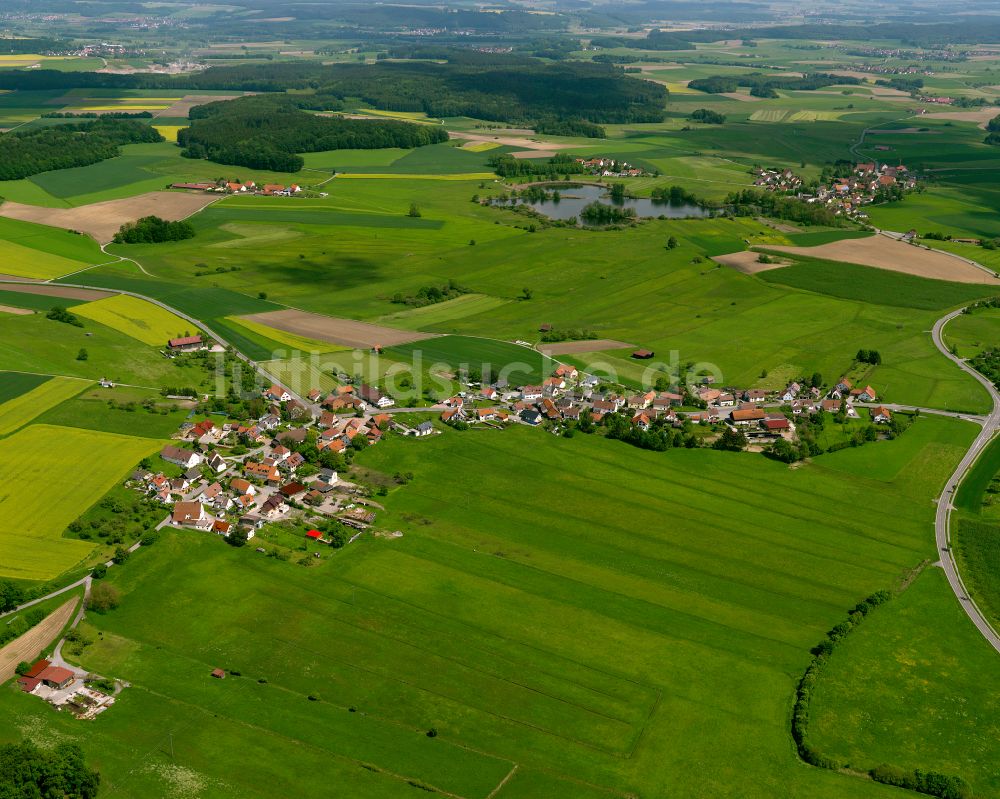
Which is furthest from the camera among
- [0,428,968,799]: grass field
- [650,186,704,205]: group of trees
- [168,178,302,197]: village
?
[650,186,704,205]: group of trees

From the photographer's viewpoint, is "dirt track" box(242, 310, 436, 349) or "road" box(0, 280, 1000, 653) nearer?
"road" box(0, 280, 1000, 653)

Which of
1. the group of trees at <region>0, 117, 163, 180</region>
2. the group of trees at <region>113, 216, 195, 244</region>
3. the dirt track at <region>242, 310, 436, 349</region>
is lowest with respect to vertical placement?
the dirt track at <region>242, 310, 436, 349</region>

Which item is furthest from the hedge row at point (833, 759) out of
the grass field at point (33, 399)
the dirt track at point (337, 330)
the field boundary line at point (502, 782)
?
the grass field at point (33, 399)

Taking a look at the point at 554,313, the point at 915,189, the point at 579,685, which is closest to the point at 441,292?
the point at 554,313

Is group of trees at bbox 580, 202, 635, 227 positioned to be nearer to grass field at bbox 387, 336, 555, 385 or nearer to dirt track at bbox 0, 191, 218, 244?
dirt track at bbox 0, 191, 218, 244

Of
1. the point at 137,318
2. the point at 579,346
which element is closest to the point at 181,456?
the point at 137,318

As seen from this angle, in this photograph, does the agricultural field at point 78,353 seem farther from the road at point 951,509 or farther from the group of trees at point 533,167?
the group of trees at point 533,167

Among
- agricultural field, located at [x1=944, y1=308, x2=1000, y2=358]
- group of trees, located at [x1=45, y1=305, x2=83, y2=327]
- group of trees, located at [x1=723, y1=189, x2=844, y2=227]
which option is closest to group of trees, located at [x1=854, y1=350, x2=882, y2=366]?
agricultural field, located at [x1=944, y1=308, x2=1000, y2=358]

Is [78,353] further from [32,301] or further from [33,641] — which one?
[33,641]
